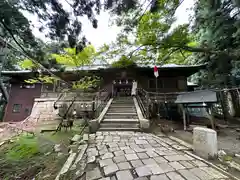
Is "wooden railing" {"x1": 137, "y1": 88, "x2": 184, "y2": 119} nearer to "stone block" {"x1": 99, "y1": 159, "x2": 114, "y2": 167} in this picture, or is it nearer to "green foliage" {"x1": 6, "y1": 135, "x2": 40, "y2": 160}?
"stone block" {"x1": 99, "y1": 159, "x2": 114, "y2": 167}

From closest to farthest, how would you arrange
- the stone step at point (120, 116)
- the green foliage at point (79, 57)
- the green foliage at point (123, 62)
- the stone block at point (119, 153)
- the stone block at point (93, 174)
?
1. the stone block at point (93, 174)
2. the stone block at point (119, 153)
3. the stone step at point (120, 116)
4. the green foliage at point (79, 57)
5. the green foliage at point (123, 62)

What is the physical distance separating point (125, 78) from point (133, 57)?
134 inches

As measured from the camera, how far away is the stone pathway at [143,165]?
2029 millimetres

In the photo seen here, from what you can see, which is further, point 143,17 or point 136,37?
point 136,37

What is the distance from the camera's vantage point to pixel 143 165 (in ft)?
7.73

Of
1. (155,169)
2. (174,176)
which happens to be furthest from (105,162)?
(174,176)

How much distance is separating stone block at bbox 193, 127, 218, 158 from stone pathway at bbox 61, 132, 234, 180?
0.34 meters

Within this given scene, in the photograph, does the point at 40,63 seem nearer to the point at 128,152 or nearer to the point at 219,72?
the point at 128,152

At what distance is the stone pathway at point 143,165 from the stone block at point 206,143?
34cm

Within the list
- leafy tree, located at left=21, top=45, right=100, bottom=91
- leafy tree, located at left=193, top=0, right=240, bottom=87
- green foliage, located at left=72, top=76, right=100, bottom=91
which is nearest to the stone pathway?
leafy tree, located at left=193, top=0, right=240, bottom=87

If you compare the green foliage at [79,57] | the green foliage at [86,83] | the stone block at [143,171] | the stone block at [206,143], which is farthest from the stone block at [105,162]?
the green foliage at [86,83]

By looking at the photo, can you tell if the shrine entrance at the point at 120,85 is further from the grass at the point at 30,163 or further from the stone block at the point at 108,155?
the stone block at the point at 108,155

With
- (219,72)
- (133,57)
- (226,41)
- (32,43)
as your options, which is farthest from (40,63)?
(219,72)

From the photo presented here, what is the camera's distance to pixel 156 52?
882 cm
